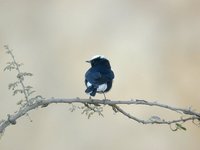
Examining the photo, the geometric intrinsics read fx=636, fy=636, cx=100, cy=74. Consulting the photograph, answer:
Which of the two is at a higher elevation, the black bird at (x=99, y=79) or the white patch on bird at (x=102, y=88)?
the black bird at (x=99, y=79)

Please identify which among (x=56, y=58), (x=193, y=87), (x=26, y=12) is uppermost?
(x=26, y=12)

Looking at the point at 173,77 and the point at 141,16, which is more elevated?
the point at 141,16

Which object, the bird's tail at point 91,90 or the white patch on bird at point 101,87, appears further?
the white patch on bird at point 101,87

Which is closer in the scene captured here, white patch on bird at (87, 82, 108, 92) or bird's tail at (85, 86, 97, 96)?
bird's tail at (85, 86, 97, 96)

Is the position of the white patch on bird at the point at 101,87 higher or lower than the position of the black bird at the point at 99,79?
lower

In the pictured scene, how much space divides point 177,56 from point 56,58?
889 millimetres

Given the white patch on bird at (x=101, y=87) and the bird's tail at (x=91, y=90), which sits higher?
the bird's tail at (x=91, y=90)

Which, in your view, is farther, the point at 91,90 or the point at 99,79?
the point at 99,79

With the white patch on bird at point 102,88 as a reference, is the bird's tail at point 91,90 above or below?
above

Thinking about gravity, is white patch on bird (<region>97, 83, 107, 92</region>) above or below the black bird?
below

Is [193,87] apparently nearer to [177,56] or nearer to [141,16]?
[177,56]

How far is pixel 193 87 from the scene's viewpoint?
4574 millimetres

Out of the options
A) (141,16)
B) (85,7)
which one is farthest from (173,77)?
(85,7)

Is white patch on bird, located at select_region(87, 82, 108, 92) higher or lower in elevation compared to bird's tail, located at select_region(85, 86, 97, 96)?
lower
